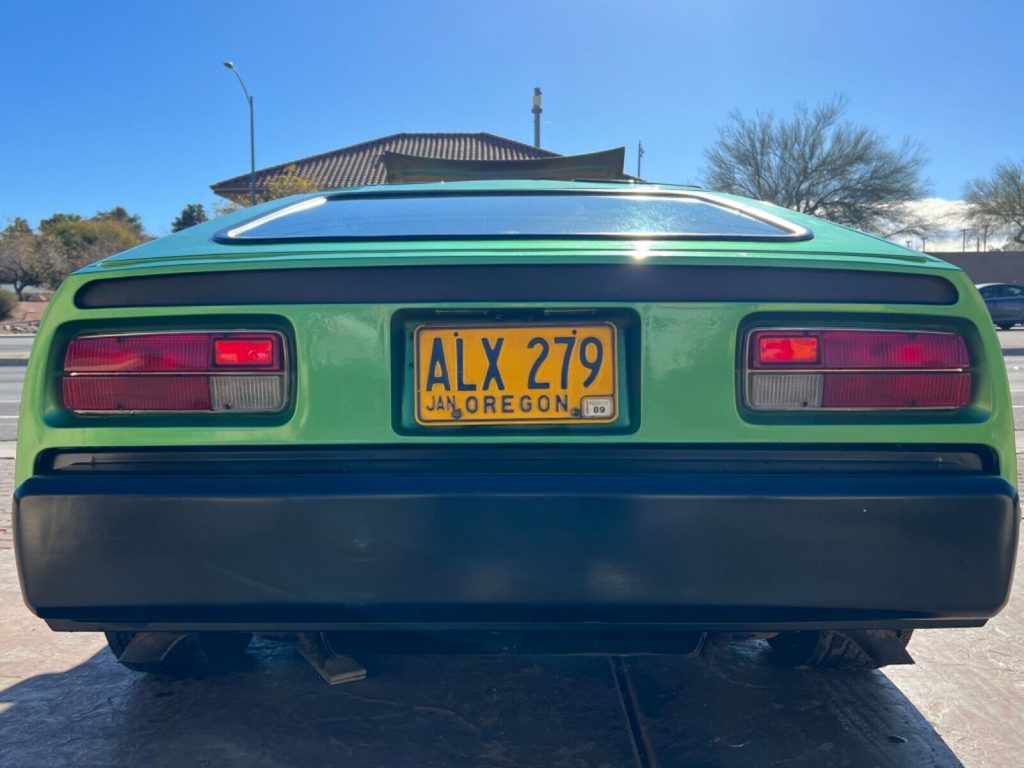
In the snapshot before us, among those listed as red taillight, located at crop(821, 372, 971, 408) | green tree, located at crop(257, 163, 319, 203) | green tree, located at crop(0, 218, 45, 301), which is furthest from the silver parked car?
green tree, located at crop(0, 218, 45, 301)

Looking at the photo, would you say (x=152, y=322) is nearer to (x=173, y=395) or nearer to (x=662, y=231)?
(x=173, y=395)

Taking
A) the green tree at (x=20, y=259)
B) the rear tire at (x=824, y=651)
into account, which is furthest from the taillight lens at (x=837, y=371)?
the green tree at (x=20, y=259)

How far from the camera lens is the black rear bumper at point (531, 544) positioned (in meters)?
1.66

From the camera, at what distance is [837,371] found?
5.79 ft

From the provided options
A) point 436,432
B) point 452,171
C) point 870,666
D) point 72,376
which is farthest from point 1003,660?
point 452,171

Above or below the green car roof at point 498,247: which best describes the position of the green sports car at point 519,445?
below

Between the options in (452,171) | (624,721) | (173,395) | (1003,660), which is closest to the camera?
(173,395)

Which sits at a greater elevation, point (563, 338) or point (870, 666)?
point (563, 338)

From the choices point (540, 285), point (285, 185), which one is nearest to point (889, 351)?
point (540, 285)

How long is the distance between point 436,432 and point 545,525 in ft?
0.94

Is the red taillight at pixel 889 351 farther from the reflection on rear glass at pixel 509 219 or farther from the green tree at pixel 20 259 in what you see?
the green tree at pixel 20 259

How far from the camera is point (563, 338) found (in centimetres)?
175

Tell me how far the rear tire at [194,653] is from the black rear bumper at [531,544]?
0.61m

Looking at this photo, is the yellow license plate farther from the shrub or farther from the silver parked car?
the shrub
